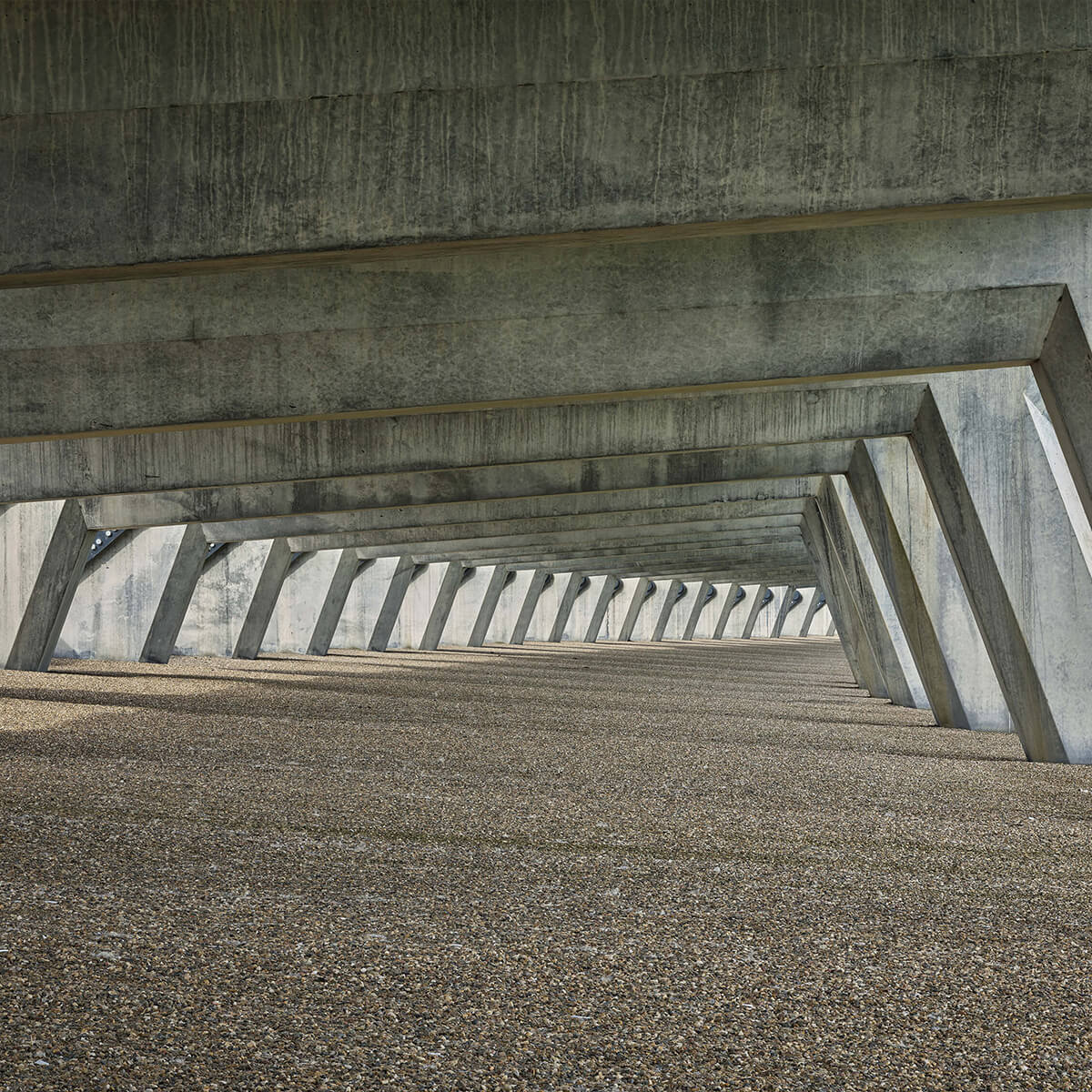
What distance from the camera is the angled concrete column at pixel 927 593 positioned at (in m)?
15.4

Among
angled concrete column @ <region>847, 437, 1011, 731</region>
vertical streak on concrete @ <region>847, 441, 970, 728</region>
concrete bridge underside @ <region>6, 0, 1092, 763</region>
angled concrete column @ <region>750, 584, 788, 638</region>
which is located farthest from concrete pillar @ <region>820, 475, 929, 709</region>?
angled concrete column @ <region>750, 584, 788, 638</region>

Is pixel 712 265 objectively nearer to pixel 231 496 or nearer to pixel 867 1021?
pixel 867 1021

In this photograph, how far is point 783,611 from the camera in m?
80.5

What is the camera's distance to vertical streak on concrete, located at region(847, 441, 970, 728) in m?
15.8

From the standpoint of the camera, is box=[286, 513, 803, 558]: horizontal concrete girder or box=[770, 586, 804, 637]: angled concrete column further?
box=[770, 586, 804, 637]: angled concrete column

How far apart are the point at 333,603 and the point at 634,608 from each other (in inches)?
1046

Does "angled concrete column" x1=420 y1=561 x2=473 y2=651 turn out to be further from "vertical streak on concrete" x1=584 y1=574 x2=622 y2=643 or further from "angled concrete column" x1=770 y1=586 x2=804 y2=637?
"angled concrete column" x1=770 y1=586 x2=804 y2=637

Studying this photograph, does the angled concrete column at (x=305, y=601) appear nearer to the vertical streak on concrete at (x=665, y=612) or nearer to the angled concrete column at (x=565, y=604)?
the angled concrete column at (x=565, y=604)

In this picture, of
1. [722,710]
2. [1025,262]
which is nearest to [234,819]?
[1025,262]

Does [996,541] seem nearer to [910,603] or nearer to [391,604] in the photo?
[910,603]

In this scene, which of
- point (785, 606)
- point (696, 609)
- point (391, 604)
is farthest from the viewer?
point (785, 606)

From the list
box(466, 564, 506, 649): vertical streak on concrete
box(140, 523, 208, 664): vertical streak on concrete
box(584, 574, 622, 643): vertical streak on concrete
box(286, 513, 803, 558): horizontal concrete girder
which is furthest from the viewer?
box(584, 574, 622, 643): vertical streak on concrete

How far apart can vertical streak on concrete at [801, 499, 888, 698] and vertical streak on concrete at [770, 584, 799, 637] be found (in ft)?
157

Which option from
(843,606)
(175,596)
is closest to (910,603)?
(843,606)
